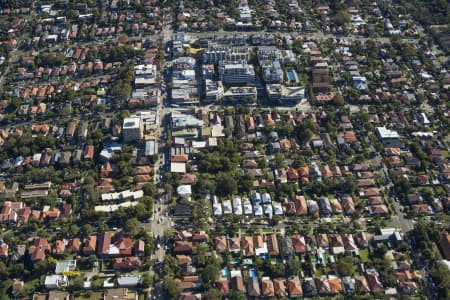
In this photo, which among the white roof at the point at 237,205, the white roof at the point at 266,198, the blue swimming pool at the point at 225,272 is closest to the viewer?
the blue swimming pool at the point at 225,272

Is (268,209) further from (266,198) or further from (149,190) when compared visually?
(149,190)

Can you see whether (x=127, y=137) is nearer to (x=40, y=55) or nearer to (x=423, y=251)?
(x=40, y=55)

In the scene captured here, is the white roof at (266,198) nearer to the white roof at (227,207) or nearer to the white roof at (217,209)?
the white roof at (227,207)

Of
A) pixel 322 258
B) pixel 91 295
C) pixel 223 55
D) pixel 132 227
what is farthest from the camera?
pixel 223 55

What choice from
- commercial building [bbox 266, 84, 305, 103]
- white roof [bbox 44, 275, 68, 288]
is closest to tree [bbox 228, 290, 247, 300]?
white roof [bbox 44, 275, 68, 288]

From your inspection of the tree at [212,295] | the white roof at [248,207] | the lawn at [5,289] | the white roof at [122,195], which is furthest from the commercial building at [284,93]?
the lawn at [5,289]

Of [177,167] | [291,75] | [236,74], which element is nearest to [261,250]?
[177,167]

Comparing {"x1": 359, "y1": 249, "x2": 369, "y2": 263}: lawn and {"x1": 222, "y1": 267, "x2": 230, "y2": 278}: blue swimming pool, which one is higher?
{"x1": 359, "y1": 249, "x2": 369, "y2": 263}: lawn

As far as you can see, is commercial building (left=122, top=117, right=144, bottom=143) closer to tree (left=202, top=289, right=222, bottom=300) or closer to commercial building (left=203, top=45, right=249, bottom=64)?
commercial building (left=203, top=45, right=249, bottom=64)

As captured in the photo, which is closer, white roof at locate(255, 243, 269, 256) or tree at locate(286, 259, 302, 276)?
tree at locate(286, 259, 302, 276)

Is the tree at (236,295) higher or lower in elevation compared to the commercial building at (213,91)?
lower

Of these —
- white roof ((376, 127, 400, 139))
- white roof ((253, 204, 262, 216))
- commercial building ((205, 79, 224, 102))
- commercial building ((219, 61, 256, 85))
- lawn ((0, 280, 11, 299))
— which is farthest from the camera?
commercial building ((219, 61, 256, 85))

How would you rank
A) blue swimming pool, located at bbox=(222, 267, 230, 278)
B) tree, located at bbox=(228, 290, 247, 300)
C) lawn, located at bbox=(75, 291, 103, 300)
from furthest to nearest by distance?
blue swimming pool, located at bbox=(222, 267, 230, 278) → lawn, located at bbox=(75, 291, 103, 300) → tree, located at bbox=(228, 290, 247, 300)
